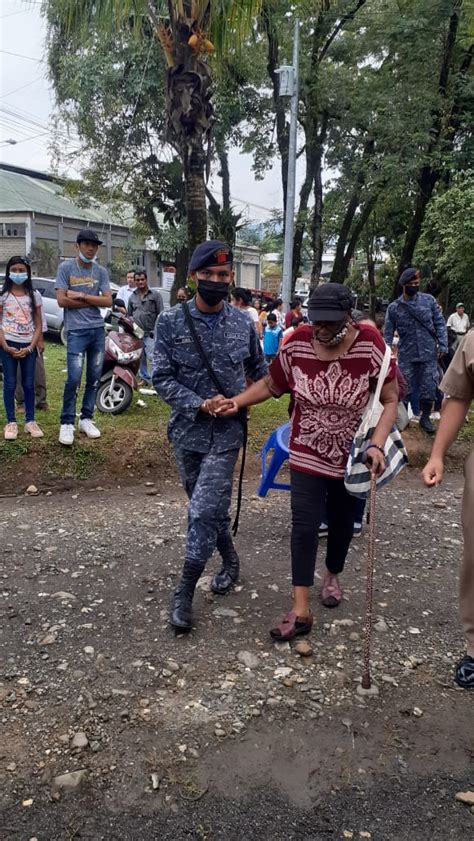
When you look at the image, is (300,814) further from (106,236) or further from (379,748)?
(106,236)

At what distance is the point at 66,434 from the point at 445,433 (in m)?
4.20

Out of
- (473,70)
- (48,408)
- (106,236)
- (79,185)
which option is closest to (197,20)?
(48,408)

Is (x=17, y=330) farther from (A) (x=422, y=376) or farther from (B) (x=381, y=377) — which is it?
(A) (x=422, y=376)

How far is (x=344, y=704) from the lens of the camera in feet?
9.93

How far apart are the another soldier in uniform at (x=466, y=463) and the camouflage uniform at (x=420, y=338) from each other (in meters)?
4.75

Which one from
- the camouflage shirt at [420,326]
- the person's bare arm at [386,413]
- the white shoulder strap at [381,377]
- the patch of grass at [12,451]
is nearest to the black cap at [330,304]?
the white shoulder strap at [381,377]

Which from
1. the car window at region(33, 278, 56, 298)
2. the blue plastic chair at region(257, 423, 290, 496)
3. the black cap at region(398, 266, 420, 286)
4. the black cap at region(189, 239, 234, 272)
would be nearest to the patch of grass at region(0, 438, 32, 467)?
the blue plastic chair at region(257, 423, 290, 496)

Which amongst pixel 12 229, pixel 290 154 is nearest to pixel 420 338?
pixel 290 154

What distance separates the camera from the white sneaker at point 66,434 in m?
6.27

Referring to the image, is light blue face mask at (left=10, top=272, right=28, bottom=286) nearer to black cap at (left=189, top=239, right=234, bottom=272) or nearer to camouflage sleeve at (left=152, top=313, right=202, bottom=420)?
camouflage sleeve at (left=152, top=313, right=202, bottom=420)

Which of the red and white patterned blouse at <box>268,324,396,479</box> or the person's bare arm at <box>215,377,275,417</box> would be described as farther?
the person's bare arm at <box>215,377,275,417</box>

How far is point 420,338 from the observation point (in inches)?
296

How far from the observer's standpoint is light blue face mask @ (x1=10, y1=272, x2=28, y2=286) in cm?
607

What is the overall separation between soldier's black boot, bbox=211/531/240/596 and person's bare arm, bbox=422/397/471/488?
1.48 metres
